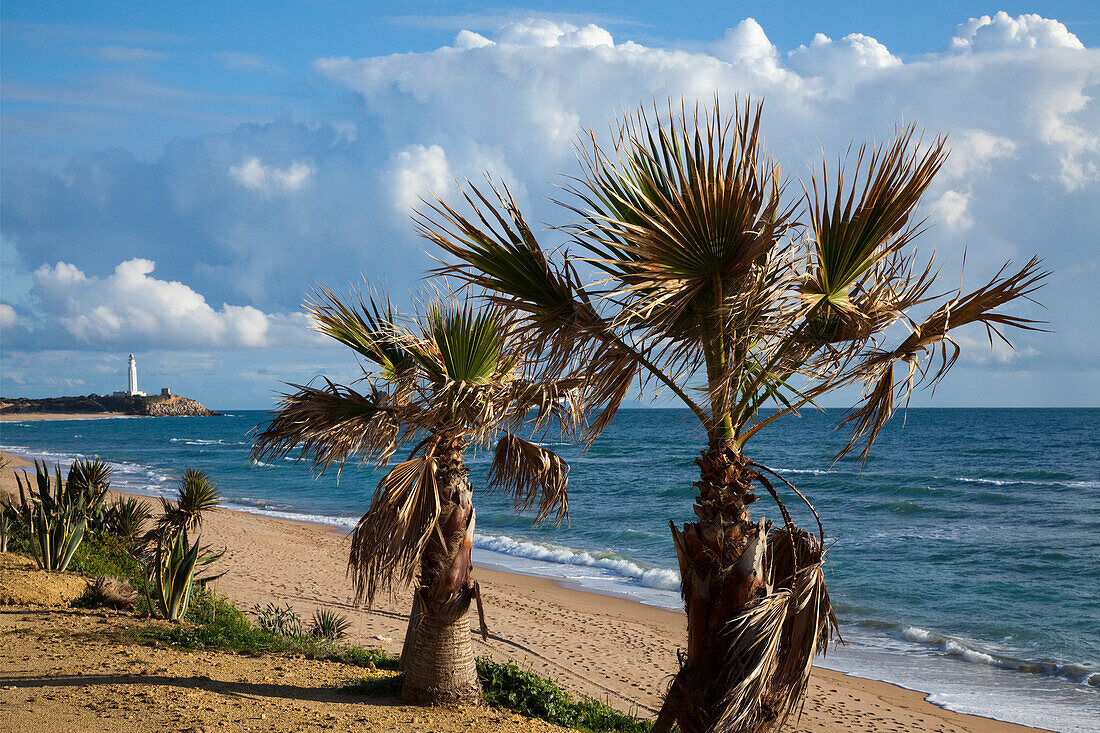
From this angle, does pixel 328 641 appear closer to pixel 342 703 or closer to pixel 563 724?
pixel 342 703

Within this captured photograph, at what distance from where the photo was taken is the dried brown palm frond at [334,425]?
19.4 ft

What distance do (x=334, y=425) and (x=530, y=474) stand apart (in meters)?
→ 1.75

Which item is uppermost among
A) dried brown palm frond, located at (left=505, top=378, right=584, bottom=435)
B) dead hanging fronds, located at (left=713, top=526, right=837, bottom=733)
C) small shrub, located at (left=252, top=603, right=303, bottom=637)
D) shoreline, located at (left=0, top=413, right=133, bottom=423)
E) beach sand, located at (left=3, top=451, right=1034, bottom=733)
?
dried brown palm frond, located at (left=505, top=378, right=584, bottom=435)

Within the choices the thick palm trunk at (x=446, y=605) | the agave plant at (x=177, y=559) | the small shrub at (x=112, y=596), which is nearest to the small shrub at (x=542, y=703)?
the thick palm trunk at (x=446, y=605)

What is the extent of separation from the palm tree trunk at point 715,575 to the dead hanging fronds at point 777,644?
62mm

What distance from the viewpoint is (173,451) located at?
191 ft

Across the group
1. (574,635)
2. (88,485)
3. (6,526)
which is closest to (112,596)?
(6,526)

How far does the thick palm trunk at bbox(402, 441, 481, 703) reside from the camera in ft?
19.4

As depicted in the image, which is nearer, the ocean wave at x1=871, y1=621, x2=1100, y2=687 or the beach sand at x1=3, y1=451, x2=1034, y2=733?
the beach sand at x1=3, y1=451, x2=1034, y2=733

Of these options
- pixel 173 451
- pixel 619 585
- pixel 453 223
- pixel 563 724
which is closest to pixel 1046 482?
pixel 619 585

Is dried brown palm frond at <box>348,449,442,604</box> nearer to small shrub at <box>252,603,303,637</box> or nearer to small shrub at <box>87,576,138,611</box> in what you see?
small shrub at <box>252,603,303,637</box>

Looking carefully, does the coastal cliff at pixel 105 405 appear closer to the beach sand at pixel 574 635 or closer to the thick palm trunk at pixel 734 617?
the beach sand at pixel 574 635

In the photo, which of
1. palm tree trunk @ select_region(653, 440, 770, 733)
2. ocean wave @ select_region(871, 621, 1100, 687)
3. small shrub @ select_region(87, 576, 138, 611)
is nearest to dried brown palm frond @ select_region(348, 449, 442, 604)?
palm tree trunk @ select_region(653, 440, 770, 733)

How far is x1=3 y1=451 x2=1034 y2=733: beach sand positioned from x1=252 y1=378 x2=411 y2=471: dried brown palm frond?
4.35 feet
